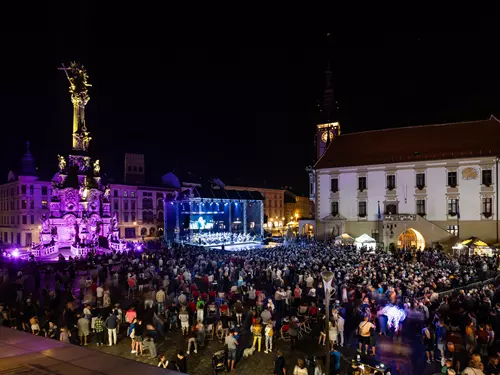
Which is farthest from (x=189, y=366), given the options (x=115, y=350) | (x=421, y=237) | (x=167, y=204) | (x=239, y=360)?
(x=167, y=204)

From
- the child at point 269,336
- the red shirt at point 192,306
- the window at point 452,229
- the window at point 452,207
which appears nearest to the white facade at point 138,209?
the window at point 452,229

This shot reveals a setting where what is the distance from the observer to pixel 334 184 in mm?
45156

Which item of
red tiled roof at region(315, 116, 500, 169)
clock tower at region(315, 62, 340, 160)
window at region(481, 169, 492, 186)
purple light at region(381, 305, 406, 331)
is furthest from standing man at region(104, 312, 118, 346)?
clock tower at region(315, 62, 340, 160)

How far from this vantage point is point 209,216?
157 ft

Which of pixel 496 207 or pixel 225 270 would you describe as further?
pixel 496 207

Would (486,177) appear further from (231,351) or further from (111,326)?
(111,326)

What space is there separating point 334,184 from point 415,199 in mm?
8501

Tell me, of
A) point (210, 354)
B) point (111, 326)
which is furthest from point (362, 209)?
point (111, 326)

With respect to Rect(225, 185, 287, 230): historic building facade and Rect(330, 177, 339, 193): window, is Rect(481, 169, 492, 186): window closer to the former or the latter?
Rect(330, 177, 339, 193): window

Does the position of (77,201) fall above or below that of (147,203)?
above

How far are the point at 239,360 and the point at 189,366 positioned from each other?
4.49 ft

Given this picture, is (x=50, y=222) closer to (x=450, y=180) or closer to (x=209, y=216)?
(x=209, y=216)

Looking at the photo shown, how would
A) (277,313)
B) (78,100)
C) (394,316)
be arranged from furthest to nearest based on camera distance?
(78,100) < (277,313) < (394,316)

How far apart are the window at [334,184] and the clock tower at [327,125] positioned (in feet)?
26.6
